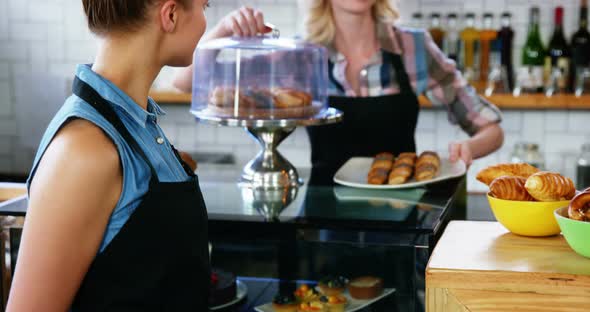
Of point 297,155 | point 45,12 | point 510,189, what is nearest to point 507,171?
point 510,189

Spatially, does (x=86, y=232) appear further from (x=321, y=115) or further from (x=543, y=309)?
(x=321, y=115)

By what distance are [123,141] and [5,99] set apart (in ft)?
13.3

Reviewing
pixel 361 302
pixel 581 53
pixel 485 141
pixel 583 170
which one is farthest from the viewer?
pixel 581 53

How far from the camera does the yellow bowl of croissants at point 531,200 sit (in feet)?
4.91

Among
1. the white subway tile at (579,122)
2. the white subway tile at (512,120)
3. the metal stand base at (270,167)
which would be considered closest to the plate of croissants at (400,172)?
the metal stand base at (270,167)

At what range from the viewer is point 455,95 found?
10.3 feet

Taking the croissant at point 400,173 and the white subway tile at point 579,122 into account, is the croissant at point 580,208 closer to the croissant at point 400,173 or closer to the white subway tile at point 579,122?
the croissant at point 400,173

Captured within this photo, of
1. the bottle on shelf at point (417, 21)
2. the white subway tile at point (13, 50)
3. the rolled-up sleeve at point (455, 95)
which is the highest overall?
the bottle on shelf at point (417, 21)

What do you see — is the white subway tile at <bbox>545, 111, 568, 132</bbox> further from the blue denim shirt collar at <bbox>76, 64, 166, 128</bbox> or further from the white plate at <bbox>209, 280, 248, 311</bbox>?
the blue denim shirt collar at <bbox>76, 64, 166, 128</bbox>

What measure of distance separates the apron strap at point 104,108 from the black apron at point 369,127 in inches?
71.4

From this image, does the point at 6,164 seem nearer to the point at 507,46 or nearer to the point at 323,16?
the point at 323,16

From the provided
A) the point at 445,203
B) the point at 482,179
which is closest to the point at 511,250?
the point at 482,179

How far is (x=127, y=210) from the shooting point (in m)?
1.30

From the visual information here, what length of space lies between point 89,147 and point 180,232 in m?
0.25
